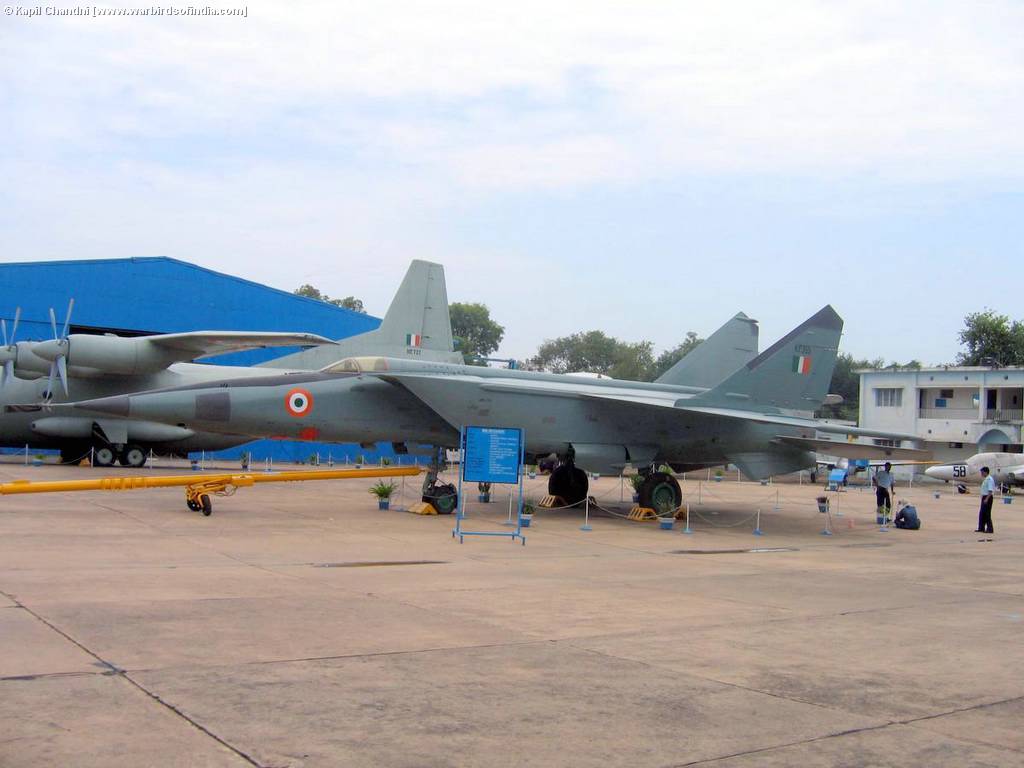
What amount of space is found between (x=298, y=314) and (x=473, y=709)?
3477 centimetres

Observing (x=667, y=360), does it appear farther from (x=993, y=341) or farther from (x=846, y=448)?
(x=846, y=448)

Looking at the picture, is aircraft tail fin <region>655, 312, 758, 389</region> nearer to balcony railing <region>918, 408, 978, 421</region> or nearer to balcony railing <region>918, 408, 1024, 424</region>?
balcony railing <region>918, 408, 1024, 424</region>

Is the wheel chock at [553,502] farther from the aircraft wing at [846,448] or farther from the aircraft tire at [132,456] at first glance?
the aircraft tire at [132,456]

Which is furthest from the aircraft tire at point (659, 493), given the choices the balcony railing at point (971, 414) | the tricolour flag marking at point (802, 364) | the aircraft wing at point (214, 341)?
the balcony railing at point (971, 414)

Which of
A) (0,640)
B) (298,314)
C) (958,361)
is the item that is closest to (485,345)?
(958,361)

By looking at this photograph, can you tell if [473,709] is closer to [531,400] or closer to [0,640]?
[0,640]

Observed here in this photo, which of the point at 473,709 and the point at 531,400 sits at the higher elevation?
the point at 531,400

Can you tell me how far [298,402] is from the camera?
1609cm

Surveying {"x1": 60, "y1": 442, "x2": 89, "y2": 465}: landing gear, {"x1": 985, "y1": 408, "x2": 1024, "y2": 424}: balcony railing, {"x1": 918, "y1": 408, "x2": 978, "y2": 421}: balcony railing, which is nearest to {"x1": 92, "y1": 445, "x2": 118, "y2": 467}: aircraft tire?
{"x1": 60, "y1": 442, "x2": 89, "y2": 465}: landing gear

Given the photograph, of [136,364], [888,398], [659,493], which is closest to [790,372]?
[659,493]

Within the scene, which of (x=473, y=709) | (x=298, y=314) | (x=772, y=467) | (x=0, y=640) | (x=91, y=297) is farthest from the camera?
(x=298, y=314)

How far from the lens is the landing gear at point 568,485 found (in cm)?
1995

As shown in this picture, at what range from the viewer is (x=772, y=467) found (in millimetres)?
18750

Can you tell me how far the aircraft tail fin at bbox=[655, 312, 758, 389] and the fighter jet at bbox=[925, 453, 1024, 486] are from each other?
650 inches
